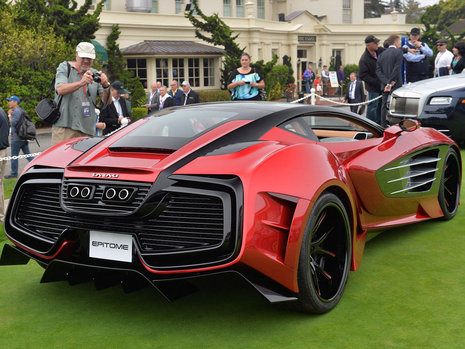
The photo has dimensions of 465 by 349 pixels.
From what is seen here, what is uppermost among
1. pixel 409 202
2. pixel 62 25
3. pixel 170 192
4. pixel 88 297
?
pixel 62 25

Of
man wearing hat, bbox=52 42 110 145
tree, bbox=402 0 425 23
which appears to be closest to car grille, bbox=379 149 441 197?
man wearing hat, bbox=52 42 110 145

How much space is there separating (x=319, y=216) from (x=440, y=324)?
905 mm

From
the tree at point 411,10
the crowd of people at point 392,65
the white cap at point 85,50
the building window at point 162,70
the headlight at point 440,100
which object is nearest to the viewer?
the white cap at point 85,50

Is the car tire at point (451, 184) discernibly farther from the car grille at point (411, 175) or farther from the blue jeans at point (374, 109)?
the blue jeans at point (374, 109)

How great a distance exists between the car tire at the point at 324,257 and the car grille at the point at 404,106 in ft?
25.2

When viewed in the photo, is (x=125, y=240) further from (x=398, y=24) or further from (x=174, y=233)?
(x=398, y=24)

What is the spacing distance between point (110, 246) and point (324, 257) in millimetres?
1338

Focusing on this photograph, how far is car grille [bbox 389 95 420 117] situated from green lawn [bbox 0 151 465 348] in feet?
22.2

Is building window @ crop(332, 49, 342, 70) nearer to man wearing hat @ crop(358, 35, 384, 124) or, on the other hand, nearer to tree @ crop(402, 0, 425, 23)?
man wearing hat @ crop(358, 35, 384, 124)

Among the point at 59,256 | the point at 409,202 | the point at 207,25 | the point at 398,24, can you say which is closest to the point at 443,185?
the point at 409,202

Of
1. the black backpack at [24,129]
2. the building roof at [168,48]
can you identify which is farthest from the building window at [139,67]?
the black backpack at [24,129]

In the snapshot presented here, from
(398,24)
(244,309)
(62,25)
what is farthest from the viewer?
(398,24)

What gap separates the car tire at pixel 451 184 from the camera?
5.83 m

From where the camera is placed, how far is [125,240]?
3.37 m
